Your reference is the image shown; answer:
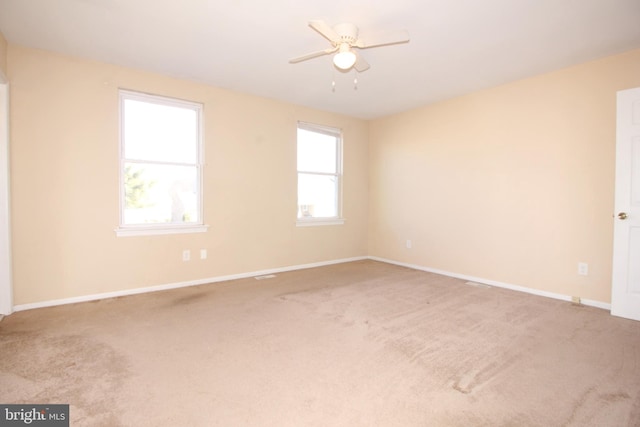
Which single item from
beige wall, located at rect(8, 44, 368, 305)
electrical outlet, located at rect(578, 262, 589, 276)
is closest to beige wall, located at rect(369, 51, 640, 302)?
electrical outlet, located at rect(578, 262, 589, 276)

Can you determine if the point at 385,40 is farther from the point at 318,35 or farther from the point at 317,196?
the point at 317,196

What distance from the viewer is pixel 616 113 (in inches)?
116

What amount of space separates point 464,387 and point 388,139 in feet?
14.0

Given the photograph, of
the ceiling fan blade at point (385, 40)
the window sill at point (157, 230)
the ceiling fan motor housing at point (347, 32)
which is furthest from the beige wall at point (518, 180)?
the window sill at point (157, 230)

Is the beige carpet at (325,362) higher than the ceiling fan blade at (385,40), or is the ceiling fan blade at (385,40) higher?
the ceiling fan blade at (385,40)

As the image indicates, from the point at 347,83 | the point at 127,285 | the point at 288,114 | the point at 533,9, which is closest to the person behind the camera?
the point at 533,9

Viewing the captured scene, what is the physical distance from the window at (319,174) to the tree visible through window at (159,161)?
1622 mm

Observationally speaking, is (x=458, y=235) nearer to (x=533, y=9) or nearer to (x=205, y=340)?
(x=533, y=9)

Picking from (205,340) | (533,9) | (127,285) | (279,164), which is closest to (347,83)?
(279,164)

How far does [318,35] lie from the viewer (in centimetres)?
275

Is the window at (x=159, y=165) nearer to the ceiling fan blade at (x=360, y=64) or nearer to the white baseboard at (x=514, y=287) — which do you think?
the ceiling fan blade at (x=360, y=64)

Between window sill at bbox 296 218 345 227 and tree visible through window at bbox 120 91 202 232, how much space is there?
155 centimetres

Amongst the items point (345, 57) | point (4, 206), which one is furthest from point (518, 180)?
point (4, 206)

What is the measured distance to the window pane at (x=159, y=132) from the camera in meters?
3.52
